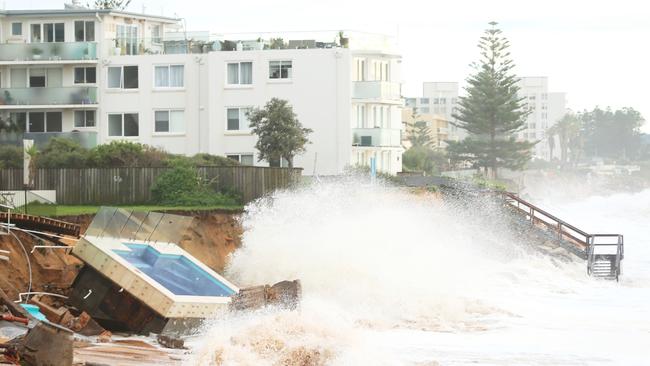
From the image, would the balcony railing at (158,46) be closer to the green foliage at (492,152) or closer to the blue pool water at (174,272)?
the blue pool water at (174,272)

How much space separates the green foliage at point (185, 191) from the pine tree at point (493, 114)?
54523 millimetres

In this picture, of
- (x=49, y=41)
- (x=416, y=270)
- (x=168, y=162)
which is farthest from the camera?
(x=49, y=41)

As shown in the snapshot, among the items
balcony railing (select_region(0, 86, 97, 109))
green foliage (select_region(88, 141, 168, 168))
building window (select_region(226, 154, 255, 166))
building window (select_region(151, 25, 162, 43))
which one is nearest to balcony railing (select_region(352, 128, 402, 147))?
building window (select_region(226, 154, 255, 166))

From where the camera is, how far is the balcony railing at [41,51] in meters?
57.0

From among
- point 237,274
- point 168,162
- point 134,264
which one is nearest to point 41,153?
point 168,162

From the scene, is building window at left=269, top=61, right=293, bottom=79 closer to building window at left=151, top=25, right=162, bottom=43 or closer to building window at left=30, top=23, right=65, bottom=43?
building window at left=151, top=25, right=162, bottom=43

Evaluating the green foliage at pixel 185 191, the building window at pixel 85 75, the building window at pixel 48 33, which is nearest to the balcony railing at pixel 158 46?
the building window at pixel 85 75

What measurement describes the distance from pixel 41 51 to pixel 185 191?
1897cm

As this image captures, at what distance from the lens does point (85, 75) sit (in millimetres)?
57312

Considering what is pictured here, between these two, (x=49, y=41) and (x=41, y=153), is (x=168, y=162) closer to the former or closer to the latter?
(x=41, y=153)

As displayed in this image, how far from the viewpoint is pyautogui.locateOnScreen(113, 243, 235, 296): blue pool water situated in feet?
88.8

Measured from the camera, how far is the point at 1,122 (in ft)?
187

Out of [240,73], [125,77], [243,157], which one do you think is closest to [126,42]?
[125,77]

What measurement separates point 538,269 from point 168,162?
12.5 meters
